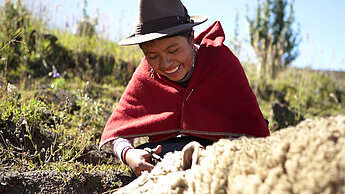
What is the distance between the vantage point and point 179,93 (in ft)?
8.70

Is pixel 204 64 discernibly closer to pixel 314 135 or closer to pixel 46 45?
pixel 314 135

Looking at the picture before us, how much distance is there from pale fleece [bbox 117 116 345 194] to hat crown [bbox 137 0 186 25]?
1.36 m

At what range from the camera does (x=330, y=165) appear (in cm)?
95

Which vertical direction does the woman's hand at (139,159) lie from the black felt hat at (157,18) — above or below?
below

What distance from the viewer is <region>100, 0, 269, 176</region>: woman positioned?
2.41m

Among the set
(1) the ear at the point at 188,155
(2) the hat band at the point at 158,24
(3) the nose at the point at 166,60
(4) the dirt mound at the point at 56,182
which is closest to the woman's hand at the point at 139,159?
(4) the dirt mound at the point at 56,182

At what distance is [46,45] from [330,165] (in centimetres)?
575

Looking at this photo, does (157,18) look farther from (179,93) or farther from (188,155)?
(188,155)

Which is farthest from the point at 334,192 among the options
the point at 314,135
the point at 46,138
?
the point at 46,138

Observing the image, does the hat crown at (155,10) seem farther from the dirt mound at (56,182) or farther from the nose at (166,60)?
the dirt mound at (56,182)

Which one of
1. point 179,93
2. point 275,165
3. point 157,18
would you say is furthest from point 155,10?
point 275,165

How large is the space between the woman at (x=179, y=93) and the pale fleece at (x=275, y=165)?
981 millimetres

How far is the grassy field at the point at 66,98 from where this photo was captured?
259 centimetres

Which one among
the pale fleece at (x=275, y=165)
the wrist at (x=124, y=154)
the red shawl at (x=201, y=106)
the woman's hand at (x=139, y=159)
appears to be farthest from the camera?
the red shawl at (x=201, y=106)
